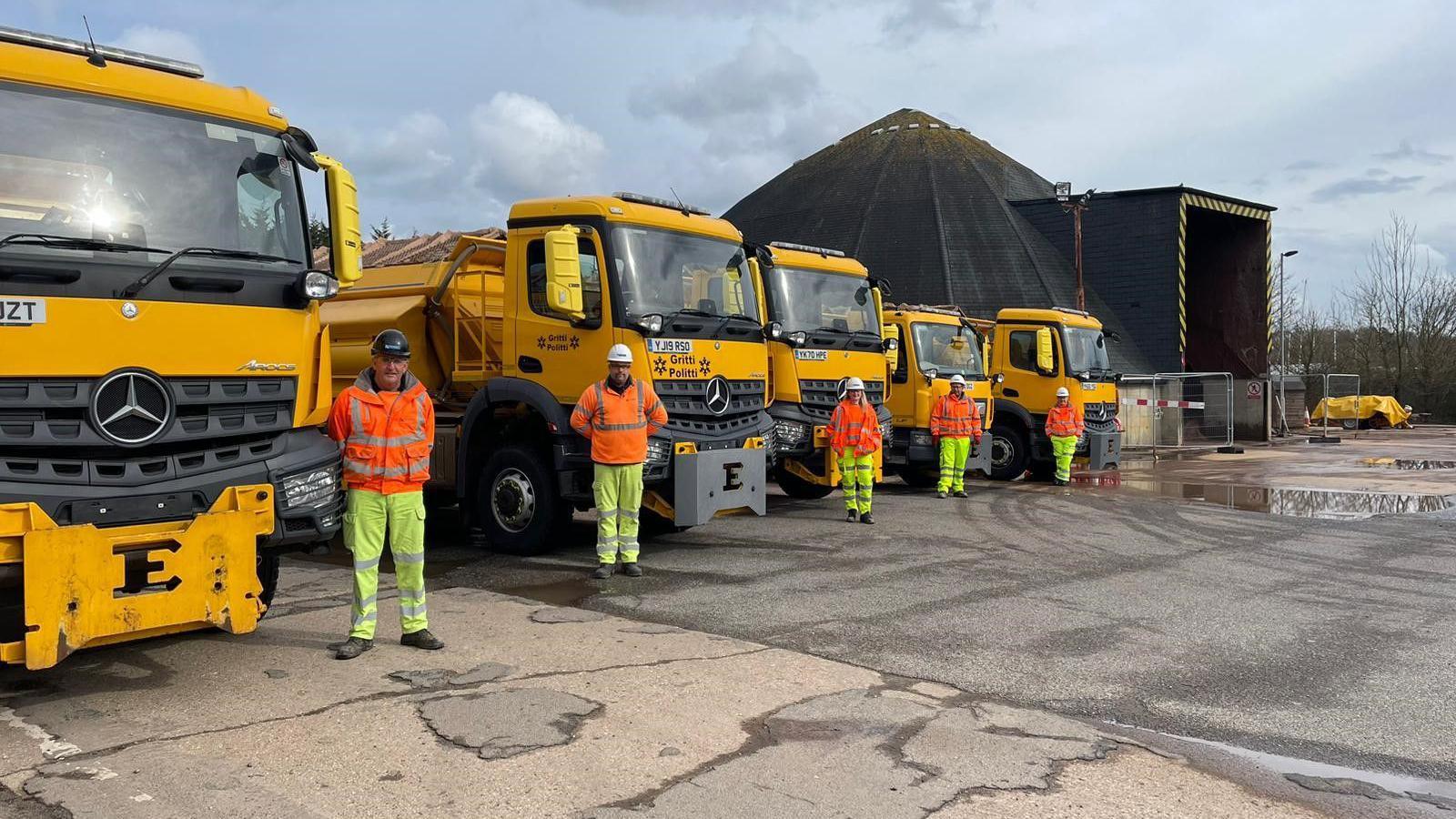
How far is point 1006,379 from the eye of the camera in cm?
1748

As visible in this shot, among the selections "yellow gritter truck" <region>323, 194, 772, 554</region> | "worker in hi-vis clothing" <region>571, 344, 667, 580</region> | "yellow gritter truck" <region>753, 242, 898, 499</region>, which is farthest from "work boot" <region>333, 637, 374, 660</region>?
"yellow gritter truck" <region>753, 242, 898, 499</region>

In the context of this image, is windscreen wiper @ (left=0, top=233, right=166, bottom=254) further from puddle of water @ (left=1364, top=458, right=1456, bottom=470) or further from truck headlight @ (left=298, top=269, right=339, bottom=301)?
puddle of water @ (left=1364, top=458, right=1456, bottom=470)

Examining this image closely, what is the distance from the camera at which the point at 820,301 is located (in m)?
12.7

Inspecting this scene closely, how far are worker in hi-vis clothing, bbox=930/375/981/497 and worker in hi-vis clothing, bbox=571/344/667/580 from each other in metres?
6.57

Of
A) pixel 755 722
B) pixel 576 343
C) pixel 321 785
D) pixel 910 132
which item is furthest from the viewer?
pixel 910 132

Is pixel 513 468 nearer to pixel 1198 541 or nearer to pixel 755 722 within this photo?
pixel 755 722

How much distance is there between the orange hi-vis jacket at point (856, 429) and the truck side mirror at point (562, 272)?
4063 millimetres

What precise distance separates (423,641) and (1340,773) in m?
4.44

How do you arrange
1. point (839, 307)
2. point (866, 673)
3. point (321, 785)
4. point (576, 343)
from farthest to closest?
point (839, 307) < point (576, 343) < point (866, 673) < point (321, 785)

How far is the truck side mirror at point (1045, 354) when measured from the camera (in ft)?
55.0

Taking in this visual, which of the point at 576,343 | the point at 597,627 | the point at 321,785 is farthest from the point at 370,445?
the point at 576,343

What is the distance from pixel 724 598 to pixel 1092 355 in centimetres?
1196

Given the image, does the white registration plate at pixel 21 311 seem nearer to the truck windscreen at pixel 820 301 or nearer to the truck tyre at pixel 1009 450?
the truck windscreen at pixel 820 301

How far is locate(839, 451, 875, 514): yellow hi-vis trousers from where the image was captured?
37.6 feet
